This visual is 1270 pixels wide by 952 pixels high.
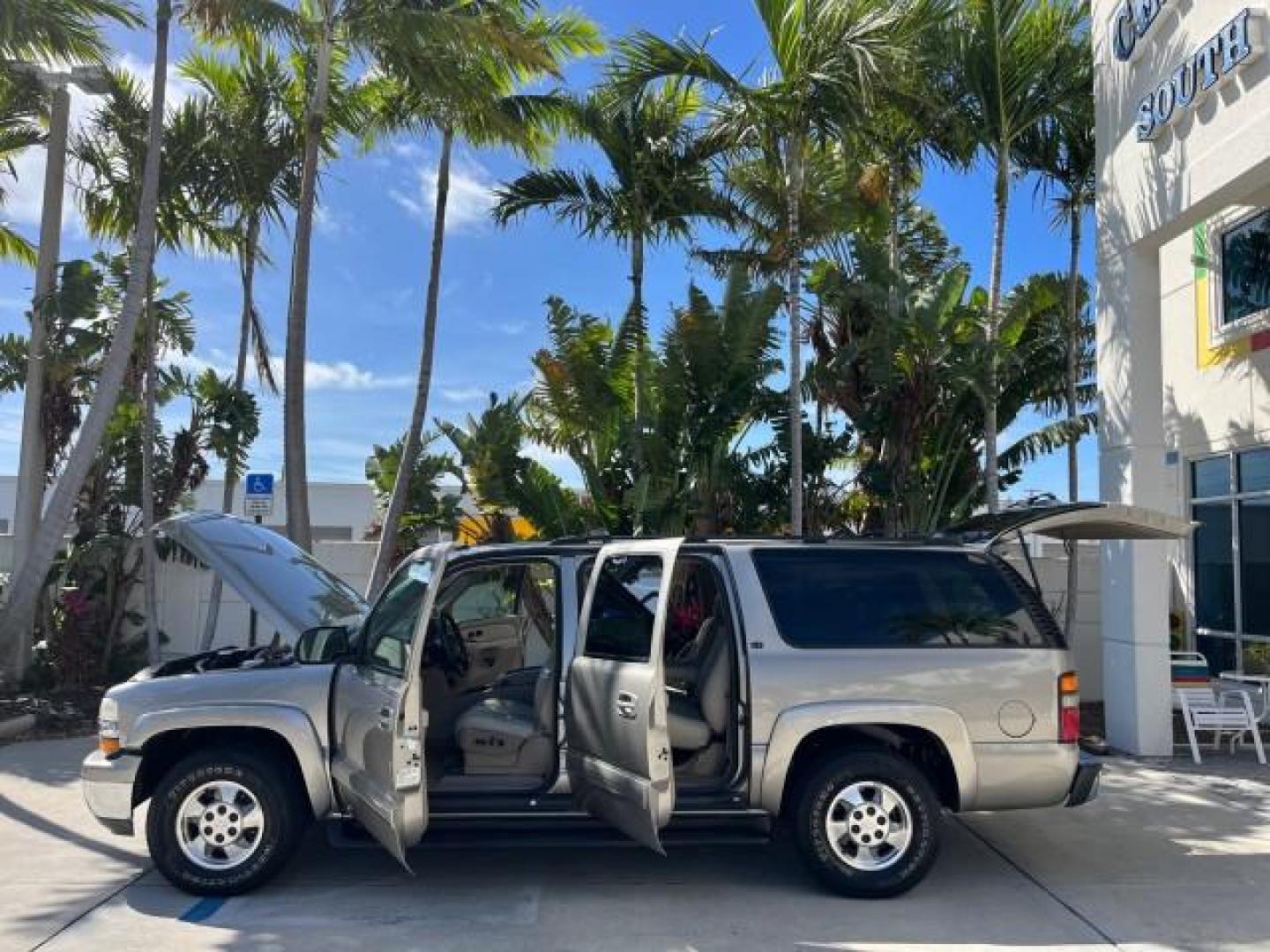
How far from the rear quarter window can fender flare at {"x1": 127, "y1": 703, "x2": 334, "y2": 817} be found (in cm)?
257

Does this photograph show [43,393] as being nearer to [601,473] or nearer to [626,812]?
[601,473]

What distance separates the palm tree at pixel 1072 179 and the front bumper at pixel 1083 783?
634cm

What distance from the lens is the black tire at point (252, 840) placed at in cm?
588

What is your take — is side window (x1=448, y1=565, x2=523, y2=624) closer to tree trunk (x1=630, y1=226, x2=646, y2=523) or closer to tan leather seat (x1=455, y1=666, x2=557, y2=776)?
tan leather seat (x1=455, y1=666, x2=557, y2=776)

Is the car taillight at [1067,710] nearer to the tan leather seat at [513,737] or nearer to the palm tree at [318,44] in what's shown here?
the tan leather seat at [513,737]

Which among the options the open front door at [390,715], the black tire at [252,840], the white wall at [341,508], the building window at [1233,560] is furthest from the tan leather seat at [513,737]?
the white wall at [341,508]

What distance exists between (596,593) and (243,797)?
7.13 ft

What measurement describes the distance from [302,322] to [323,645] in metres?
7.68

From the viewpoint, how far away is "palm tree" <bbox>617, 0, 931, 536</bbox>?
1118 centimetres

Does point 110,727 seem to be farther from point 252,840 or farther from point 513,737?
point 513,737

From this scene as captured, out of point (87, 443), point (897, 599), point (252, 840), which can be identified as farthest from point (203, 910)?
point (87, 443)

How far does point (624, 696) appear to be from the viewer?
18.1 ft

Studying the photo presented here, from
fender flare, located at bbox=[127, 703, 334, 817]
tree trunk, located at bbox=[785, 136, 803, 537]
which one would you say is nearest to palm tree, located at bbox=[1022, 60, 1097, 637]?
tree trunk, located at bbox=[785, 136, 803, 537]

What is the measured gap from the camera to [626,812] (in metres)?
5.43
